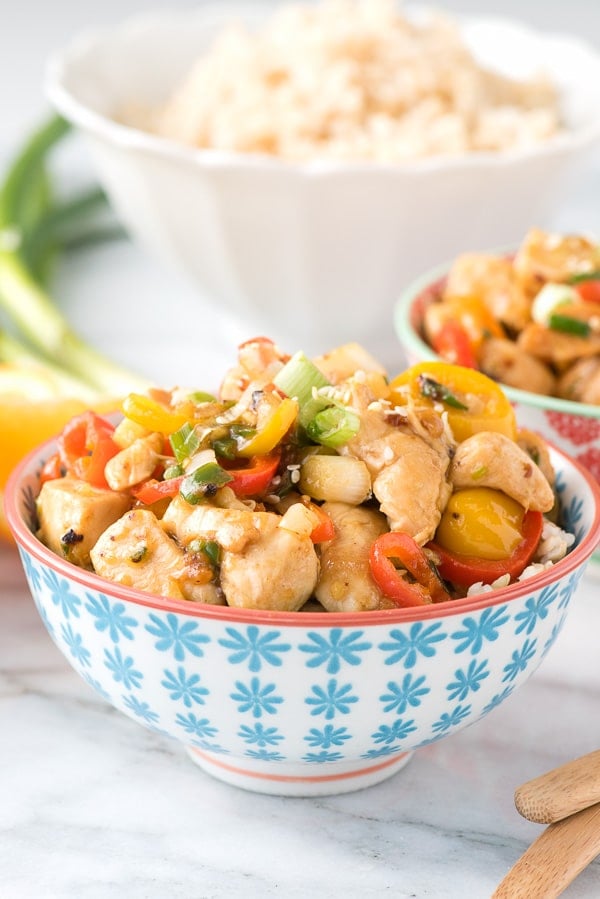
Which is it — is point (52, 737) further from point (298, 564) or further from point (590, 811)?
point (590, 811)

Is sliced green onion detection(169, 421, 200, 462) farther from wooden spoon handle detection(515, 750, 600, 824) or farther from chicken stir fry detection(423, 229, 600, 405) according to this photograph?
chicken stir fry detection(423, 229, 600, 405)

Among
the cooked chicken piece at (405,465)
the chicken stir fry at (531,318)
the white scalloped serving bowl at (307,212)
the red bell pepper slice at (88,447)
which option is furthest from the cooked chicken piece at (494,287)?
the red bell pepper slice at (88,447)

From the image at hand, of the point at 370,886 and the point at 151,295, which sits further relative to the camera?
the point at 151,295

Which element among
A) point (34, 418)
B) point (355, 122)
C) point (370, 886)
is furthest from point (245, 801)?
point (355, 122)

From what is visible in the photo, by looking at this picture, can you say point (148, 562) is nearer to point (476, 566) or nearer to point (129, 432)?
point (129, 432)

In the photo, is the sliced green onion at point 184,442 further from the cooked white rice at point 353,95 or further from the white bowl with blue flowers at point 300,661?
the cooked white rice at point 353,95

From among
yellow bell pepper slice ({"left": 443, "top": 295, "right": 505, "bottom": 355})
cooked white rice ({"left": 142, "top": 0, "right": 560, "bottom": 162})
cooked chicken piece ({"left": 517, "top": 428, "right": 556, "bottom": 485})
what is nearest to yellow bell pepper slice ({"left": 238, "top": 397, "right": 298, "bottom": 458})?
cooked chicken piece ({"left": 517, "top": 428, "right": 556, "bottom": 485})

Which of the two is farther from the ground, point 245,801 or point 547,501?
point 547,501
